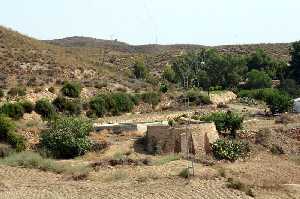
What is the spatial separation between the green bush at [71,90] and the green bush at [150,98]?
460 centimetres

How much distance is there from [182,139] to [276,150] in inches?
196

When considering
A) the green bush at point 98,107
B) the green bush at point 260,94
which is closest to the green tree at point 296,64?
the green bush at point 260,94

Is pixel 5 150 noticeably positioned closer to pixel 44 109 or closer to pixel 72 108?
pixel 44 109

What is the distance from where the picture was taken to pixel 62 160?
25297mm

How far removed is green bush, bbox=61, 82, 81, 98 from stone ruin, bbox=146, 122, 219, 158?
49.0 feet

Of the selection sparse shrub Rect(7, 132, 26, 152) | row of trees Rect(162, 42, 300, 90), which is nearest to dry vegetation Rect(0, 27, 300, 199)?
sparse shrub Rect(7, 132, 26, 152)

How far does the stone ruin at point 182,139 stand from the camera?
25922mm

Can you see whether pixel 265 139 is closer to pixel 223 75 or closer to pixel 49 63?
pixel 49 63

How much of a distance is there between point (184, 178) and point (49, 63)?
101 feet

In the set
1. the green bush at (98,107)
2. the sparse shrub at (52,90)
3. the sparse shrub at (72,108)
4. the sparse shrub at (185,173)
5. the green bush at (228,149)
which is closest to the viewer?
the sparse shrub at (185,173)

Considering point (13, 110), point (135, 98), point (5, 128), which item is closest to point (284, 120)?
point (135, 98)

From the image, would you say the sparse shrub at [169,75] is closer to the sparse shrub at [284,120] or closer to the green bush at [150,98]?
the green bush at [150,98]

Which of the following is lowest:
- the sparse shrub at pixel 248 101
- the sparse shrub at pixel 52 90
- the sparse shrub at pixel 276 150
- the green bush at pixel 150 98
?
the sparse shrub at pixel 248 101

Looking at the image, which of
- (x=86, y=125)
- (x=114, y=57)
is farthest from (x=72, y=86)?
(x=114, y=57)
